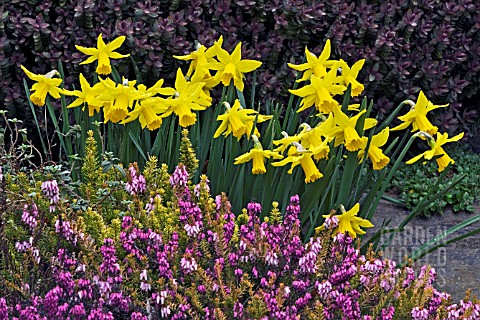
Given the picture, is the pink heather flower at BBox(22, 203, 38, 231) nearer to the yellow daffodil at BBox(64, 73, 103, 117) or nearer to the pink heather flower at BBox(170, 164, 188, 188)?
the pink heather flower at BBox(170, 164, 188, 188)

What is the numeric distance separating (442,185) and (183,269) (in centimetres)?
230

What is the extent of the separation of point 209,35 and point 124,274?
6.47ft

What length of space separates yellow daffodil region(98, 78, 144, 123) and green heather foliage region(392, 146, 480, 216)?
174 centimetres

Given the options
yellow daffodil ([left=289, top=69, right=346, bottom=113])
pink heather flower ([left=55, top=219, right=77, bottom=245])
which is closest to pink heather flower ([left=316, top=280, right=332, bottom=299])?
pink heather flower ([left=55, top=219, right=77, bottom=245])

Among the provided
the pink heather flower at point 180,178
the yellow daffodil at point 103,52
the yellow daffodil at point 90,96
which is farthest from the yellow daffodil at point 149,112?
the pink heather flower at point 180,178

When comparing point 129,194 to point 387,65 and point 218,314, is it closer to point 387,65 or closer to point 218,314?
point 218,314

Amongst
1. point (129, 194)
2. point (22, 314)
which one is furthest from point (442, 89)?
point (22, 314)

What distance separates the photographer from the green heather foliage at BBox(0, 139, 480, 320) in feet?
8.31

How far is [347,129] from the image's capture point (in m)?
3.16

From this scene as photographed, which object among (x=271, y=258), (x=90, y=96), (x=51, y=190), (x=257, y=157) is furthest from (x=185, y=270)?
(x=90, y=96)

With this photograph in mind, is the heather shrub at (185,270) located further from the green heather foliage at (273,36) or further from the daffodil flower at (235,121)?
the green heather foliage at (273,36)

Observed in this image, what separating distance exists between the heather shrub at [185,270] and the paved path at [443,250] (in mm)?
946

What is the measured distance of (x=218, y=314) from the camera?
2406mm

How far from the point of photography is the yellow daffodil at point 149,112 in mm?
3268
